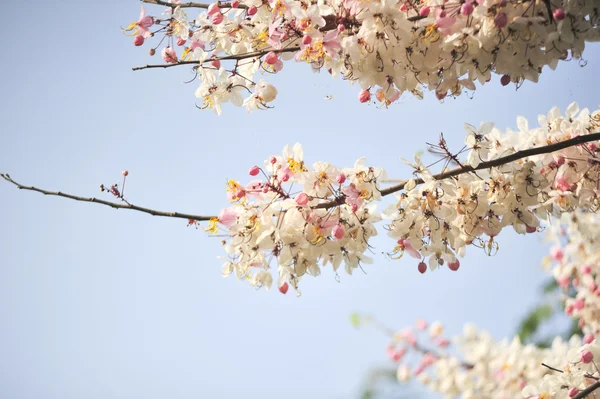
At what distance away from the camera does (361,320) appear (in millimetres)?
6125

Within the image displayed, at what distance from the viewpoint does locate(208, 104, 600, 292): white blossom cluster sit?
6.12 ft

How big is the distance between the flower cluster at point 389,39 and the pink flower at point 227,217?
23.6 inches

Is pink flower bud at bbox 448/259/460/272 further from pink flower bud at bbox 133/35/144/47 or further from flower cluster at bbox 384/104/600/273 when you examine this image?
pink flower bud at bbox 133/35/144/47

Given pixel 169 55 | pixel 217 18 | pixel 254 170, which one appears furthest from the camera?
pixel 169 55

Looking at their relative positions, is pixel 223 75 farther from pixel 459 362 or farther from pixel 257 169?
pixel 459 362

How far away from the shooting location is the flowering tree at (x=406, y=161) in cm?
174

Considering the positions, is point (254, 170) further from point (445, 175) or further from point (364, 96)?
point (445, 175)

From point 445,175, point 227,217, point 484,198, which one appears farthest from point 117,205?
point 484,198

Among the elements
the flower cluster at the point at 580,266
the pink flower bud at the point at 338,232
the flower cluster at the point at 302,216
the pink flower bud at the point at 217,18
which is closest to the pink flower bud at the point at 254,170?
the flower cluster at the point at 302,216

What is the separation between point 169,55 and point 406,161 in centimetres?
112

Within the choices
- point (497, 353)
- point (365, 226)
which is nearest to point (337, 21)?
point (365, 226)

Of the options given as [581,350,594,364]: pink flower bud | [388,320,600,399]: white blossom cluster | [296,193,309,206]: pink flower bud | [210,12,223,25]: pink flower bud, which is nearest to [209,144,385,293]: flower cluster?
[296,193,309,206]: pink flower bud

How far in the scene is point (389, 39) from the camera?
5.87 feet

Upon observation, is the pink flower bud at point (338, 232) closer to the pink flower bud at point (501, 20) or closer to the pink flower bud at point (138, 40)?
the pink flower bud at point (501, 20)
